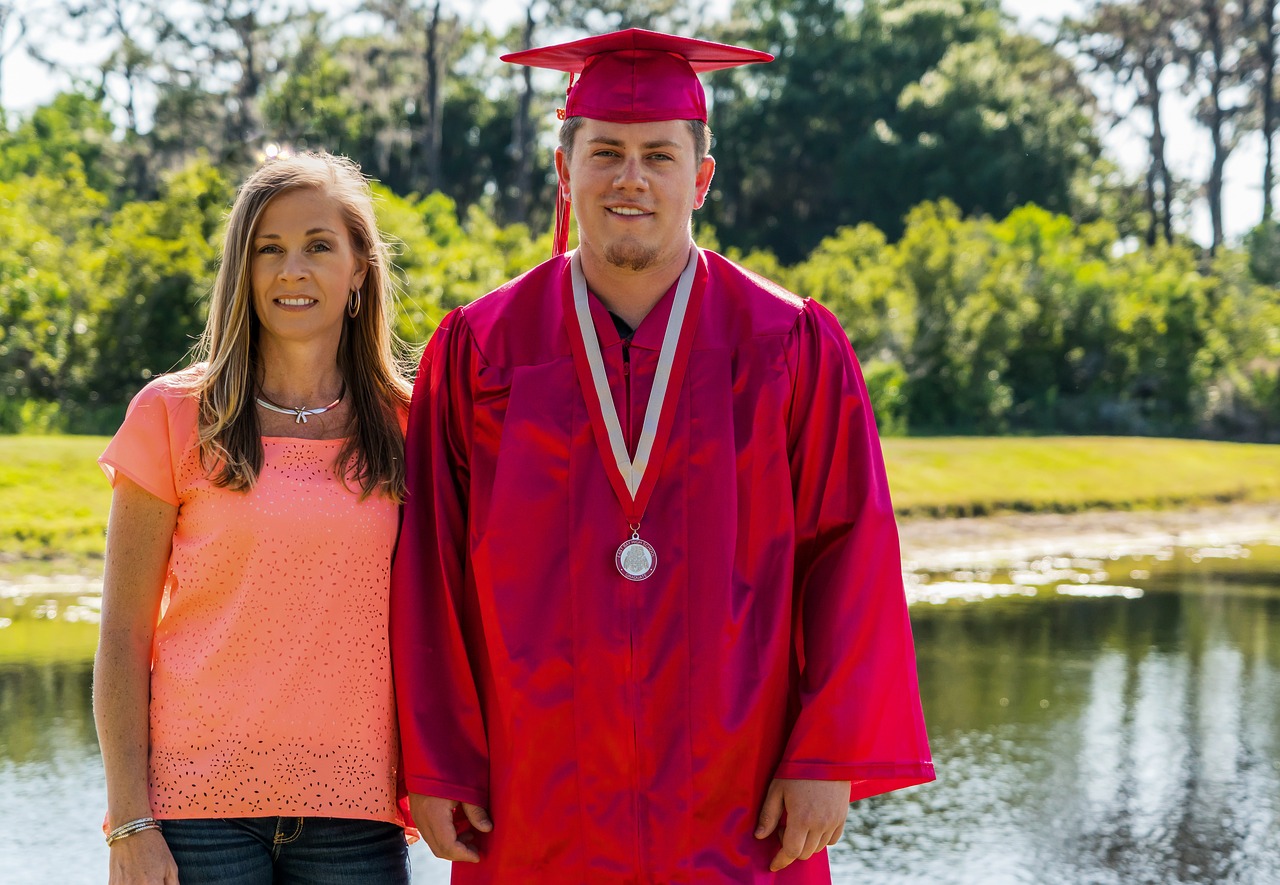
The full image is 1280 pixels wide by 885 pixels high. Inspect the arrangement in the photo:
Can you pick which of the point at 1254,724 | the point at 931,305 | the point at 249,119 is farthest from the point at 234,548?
the point at 249,119

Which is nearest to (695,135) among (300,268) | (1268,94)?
(300,268)

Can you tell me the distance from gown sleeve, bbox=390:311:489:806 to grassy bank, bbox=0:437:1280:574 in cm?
924

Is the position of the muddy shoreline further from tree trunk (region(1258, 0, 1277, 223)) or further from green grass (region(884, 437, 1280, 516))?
tree trunk (region(1258, 0, 1277, 223))

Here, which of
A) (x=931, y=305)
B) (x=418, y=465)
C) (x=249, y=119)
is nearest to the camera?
(x=418, y=465)

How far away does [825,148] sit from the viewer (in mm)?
41031

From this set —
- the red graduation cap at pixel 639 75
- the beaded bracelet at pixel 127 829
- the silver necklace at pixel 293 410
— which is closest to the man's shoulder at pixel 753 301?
the red graduation cap at pixel 639 75

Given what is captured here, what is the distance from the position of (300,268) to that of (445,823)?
1.19 m

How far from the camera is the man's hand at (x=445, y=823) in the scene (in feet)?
9.35

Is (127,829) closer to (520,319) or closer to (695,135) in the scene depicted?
(520,319)

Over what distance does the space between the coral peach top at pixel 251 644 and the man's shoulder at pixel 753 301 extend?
93 centimetres

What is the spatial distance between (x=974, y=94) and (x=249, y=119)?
2005 centimetres

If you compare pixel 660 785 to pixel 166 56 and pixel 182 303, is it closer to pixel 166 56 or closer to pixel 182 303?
pixel 182 303

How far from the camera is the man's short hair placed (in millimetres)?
3021

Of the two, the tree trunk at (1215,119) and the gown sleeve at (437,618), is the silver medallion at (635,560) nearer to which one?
the gown sleeve at (437,618)
